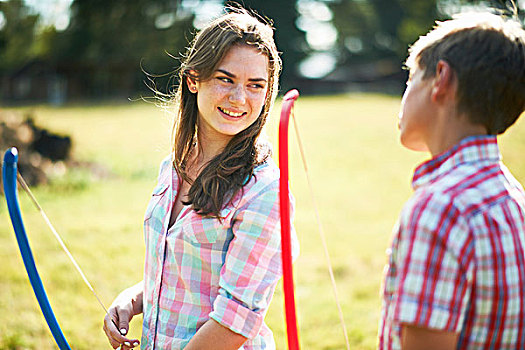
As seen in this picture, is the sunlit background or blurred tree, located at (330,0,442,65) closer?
the sunlit background

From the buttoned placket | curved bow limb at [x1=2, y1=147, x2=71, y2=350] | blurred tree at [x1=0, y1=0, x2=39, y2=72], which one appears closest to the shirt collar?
the buttoned placket

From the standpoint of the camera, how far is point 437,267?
1.12 meters

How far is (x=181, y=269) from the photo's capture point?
1767 mm

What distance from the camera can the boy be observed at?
1.12 m

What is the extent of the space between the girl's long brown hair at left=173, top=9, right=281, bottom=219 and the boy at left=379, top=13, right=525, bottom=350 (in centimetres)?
65

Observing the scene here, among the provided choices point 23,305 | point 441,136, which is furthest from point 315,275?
point 441,136

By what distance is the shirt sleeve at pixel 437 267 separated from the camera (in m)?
1.11

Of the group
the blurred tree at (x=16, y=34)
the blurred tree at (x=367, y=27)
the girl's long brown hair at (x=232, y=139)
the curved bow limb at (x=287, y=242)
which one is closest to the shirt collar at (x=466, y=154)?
the curved bow limb at (x=287, y=242)

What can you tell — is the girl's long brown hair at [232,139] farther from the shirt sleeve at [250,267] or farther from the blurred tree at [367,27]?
the blurred tree at [367,27]

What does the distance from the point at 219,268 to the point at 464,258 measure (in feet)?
2.79

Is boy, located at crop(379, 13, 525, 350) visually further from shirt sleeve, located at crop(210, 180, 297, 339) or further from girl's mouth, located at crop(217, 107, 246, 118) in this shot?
girl's mouth, located at crop(217, 107, 246, 118)

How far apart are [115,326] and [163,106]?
3.17 ft

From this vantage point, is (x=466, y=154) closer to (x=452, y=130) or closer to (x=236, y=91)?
(x=452, y=130)

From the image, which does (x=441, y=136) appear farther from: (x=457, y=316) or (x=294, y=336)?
(x=294, y=336)
